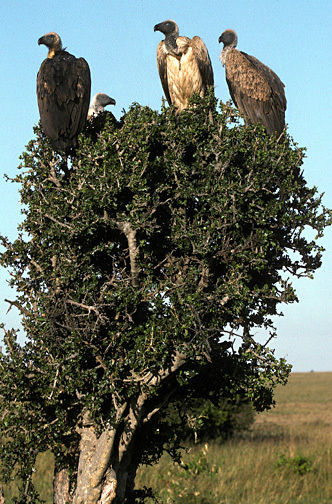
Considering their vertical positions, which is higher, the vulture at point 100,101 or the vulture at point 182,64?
the vulture at point 100,101

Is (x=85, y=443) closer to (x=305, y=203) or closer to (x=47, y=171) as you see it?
(x=47, y=171)

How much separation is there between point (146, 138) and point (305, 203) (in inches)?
89.6

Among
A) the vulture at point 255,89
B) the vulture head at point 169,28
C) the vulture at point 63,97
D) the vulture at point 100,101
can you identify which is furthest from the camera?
the vulture at point 100,101

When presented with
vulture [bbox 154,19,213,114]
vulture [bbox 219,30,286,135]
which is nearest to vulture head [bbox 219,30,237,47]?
vulture [bbox 219,30,286,135]

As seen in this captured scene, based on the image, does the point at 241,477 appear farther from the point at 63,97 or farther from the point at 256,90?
the point at 63,97

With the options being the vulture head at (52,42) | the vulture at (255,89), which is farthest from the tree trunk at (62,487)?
the vulture head at (52,42)

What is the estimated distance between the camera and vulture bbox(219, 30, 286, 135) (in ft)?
34.4

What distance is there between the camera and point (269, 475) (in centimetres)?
1628

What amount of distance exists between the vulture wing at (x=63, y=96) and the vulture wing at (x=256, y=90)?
277cm

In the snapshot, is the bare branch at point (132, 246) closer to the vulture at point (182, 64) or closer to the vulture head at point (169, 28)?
the vulture at point (182, 64)

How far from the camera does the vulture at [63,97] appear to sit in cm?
865

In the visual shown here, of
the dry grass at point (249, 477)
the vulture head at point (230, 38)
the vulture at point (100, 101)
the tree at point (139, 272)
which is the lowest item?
the dry grass at point (249, 477)

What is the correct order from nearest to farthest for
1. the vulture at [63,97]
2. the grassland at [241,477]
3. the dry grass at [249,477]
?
the vulture at [63,97] < the grassland at [241,477] < the dry grass at [249,477]

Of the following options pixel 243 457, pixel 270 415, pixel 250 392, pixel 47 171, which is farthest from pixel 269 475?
pixel 270 415
